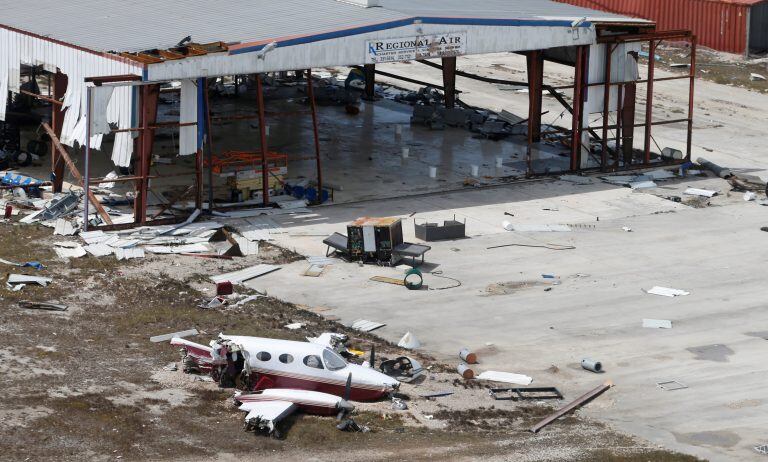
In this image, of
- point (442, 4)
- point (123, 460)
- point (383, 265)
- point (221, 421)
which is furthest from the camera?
point (442, 4)

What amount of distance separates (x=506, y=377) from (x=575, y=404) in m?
1.95

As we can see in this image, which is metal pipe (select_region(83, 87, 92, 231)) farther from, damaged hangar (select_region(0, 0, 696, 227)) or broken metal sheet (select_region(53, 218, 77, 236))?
broken metal sheet (select_region(53, 218, 77, 236))

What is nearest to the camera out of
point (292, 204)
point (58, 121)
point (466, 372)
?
point (466, 372)

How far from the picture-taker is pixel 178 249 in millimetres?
37625

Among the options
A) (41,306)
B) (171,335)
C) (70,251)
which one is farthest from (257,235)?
(171,335)

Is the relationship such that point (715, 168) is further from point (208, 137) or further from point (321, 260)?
point (208, 137)

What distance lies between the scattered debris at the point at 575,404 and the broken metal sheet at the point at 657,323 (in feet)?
14.0

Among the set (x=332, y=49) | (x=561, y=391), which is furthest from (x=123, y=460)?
(x=332, y=49)

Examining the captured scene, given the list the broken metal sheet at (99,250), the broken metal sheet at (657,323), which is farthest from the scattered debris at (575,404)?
the broken metal sheet at (99,250)

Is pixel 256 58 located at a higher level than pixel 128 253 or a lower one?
higher

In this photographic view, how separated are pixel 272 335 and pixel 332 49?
1461cm

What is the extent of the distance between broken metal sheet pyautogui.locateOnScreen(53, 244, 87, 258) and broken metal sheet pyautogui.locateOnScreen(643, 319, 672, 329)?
15603 mm

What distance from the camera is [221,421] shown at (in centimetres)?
2606

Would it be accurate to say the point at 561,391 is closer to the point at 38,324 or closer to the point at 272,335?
the point at 272,335
